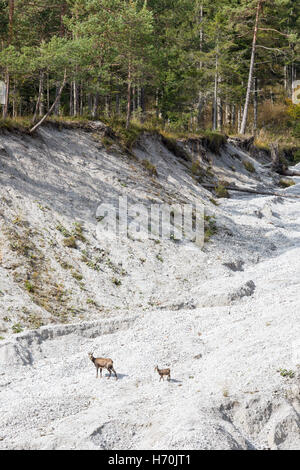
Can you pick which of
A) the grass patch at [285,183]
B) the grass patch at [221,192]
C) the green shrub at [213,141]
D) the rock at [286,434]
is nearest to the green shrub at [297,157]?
the grass patch at [285,183]

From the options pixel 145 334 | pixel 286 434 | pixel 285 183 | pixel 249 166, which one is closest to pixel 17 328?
pixel 145 334

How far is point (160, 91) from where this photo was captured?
33.5m

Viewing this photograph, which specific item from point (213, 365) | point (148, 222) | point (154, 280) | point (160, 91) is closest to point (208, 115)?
point (160, 91)

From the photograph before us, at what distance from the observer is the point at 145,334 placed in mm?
11062

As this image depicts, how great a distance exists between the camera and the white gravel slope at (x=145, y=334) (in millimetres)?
6812

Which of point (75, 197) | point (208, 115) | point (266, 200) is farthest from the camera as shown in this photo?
point (208, 115)

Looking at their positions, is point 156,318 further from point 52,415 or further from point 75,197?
point 75,197

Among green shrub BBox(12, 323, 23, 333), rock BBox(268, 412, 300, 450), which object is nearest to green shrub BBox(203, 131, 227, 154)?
green shrub BBox(12, 323, 23, 333)

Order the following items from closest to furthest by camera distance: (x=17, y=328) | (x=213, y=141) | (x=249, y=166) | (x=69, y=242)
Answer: (x=17, y=328)
(x=69, y=242)
(x=213, y=141)
(x=249, y=166)

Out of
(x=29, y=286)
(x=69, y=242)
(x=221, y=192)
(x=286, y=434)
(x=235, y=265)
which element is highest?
(x=221, y=192)

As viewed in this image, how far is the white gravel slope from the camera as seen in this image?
6812 millimetres

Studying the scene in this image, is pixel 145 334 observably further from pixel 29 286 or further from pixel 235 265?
pixel 235 265

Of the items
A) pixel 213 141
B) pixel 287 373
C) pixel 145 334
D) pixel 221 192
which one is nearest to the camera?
pixel 287 373
